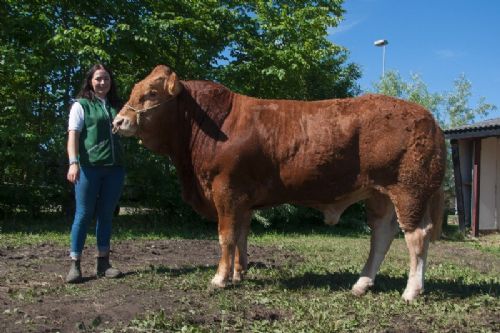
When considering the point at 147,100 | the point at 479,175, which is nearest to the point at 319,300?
the point at 147,100

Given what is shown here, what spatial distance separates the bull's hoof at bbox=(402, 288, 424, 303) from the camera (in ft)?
16.0

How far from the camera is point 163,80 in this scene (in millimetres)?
5125

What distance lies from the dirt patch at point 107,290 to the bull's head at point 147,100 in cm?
153

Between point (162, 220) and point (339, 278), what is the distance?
8.07 meters

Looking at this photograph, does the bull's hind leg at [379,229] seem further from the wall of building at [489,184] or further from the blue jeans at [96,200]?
the wall of building at [489,184]

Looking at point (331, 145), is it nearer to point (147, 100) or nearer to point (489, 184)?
point (147, 100)

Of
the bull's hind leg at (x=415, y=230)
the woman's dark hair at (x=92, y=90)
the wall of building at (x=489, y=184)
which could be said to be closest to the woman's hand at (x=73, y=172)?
the woman's dark hair at (x=92, y=90)

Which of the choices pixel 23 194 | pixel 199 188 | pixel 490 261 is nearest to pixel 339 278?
pixel 199 188

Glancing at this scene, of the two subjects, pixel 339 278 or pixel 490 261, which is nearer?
pixel 339 278

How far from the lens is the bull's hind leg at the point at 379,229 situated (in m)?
5.32

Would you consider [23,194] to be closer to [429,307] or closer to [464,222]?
[429,307]

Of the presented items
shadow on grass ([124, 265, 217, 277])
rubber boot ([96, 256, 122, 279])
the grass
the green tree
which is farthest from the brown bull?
the green tree

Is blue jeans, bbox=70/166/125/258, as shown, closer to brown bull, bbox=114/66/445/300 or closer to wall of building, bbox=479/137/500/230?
brown bull, bbox=114/66/445/300

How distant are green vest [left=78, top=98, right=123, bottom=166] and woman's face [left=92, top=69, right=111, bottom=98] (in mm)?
152
